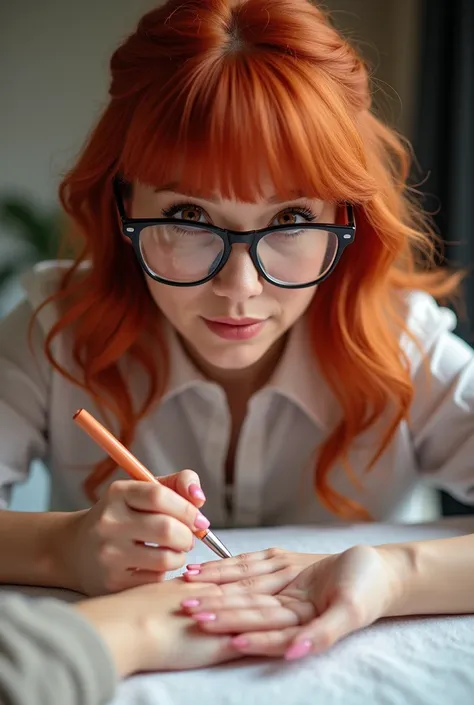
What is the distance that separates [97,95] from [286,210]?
92.7 inches

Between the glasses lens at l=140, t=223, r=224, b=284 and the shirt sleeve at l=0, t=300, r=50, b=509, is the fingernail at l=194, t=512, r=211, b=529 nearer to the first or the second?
the glasses lens at l=140, t=223, r=224, b=284

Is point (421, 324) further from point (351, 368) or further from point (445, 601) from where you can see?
point (445, 601)

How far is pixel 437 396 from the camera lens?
138 cm

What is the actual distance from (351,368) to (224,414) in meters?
0.22

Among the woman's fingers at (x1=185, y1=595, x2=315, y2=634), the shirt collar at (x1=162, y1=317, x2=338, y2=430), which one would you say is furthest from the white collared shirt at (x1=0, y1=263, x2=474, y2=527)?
the woman's fingers at (x1=185, y1=595, x2=315, y2=634)

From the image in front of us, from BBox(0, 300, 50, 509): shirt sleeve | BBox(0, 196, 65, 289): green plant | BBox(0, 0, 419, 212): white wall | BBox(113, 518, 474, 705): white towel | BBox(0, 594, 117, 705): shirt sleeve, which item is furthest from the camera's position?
BBox(0, 0, 419, 212): white wall

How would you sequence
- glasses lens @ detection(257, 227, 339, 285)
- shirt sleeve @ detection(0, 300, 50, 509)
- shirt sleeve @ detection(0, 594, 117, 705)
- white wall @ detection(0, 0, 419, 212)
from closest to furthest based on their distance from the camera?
shirt sleeve @ detection(0, 594, 117, 705), glasses lens @ detection(257, 227, 339, 285), shirt sleeve @ detection(0, 300, 50, 509), white wall @ detection(0, 0, 419, 212)

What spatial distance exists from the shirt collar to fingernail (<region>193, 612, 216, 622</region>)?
520 mm

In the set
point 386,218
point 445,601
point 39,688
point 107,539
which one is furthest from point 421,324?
point 39,688

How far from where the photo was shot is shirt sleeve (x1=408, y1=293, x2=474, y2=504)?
53.8 inches

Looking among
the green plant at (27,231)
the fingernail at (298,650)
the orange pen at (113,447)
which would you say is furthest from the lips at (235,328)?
the green plant at (27,231)

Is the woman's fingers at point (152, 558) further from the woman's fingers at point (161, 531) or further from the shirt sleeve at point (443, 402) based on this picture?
the shirt sleeve at point (443, 402)

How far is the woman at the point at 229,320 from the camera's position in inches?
41.5

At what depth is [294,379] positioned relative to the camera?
55.3 inches
